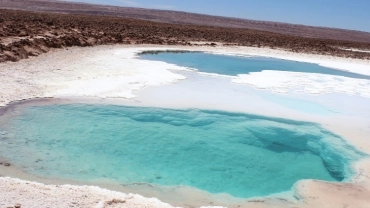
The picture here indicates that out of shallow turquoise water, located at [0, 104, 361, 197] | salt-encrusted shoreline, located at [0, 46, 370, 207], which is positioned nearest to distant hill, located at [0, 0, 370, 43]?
salt-encrusted shoreline, located at [0, 46, 370, 207]

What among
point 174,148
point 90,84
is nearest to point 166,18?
point 90,84

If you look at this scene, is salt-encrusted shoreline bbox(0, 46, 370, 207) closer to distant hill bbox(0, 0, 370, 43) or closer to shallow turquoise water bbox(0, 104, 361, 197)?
shallow turquoise water bbox(0, 104, 361, 197)

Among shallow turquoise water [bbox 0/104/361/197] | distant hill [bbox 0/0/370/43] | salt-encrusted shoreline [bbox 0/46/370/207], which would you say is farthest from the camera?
distant hill [bbox 0/0/370/43]

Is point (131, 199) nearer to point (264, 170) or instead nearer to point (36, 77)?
point (264, 170)

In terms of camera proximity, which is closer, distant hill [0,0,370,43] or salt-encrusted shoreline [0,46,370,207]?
salt-encrusted shoreline [0,46,370,207]

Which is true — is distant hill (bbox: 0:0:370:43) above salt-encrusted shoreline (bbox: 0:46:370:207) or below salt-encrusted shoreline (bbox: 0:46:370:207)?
above

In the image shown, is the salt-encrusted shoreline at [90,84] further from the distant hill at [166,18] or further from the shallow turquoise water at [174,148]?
the distant hill at [166,18]

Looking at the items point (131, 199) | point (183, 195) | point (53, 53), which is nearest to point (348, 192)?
point (183, 195)

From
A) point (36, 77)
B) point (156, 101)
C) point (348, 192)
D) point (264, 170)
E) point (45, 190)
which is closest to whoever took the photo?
point (45, 190)
